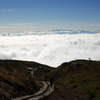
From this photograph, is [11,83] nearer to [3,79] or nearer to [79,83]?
[3,79]

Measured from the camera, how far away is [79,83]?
4909cm

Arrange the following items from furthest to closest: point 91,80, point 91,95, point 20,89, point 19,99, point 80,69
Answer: point 80,69 < point 91,80 < point 91,95 < point 20,89 < point 19,99

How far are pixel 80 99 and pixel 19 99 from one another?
1815cm

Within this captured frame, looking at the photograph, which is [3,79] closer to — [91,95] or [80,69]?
[91,95]

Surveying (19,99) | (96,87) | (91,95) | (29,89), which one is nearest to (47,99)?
(29,89)

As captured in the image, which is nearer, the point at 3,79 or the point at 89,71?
the point at 3,79

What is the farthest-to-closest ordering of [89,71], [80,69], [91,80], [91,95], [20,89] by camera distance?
1. [80,69]
2. [89,71]
3. [91,80]
4. [91,95]
5. [20,89]

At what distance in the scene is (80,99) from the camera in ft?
101

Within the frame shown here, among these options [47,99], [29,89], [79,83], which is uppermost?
[29,89]

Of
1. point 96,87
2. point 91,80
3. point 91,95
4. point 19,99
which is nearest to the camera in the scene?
point 19,99

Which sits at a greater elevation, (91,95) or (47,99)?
(47,99)

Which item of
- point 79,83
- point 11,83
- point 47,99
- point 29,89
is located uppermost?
point 11,83

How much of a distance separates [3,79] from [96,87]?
31106mm

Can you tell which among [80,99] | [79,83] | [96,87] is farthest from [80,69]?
[80,99]
